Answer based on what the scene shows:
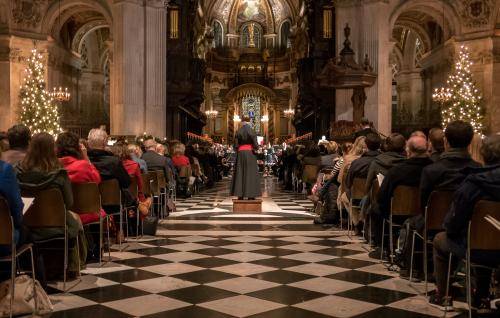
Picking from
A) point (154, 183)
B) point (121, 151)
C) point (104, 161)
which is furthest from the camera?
point (154, 183)

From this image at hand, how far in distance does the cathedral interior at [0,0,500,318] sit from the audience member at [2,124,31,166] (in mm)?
48

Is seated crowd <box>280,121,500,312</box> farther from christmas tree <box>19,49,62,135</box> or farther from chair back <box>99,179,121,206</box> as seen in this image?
christmas tree <box>19,49,62,135</box>

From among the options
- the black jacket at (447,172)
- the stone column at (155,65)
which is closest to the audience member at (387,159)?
the black jacket at (447,172)

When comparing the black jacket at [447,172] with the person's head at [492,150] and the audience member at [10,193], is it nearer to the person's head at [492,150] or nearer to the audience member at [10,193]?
the person's head at [492,150]

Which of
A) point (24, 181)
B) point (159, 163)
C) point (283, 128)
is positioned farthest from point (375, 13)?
point (283, 128)

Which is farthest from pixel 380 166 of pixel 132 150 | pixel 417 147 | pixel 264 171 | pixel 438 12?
pixel 264 171

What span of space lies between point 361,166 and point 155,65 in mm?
15121

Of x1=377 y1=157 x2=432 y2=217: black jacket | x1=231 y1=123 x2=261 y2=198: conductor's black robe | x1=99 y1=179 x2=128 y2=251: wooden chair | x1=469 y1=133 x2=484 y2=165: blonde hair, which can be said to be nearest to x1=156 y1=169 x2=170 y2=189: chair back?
x1=231 y1=123 x2=261 y2=198: conductor's black robe

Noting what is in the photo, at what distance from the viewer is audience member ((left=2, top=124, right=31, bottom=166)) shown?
19.1ft

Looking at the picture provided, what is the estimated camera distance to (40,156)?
5043 millimetres

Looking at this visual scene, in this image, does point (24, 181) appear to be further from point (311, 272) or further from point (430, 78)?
point (430, 78)

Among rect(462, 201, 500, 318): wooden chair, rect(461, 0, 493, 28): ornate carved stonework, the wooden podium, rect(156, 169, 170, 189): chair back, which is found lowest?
the wooden podium

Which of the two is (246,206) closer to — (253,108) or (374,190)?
(374,190)

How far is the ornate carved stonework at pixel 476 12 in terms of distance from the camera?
22297 mm
